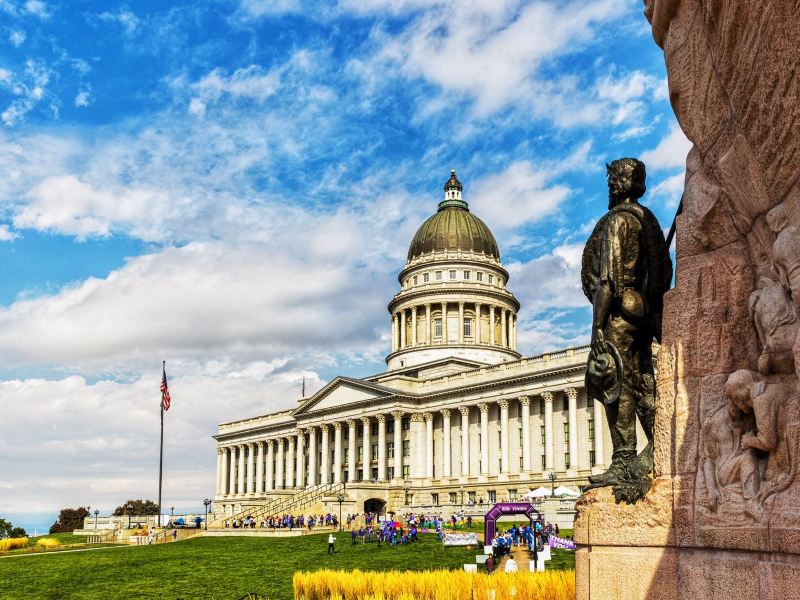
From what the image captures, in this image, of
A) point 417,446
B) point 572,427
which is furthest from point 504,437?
point 417,446

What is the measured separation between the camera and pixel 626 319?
28.2ft

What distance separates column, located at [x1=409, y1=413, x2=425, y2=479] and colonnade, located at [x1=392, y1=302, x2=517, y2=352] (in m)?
16.1

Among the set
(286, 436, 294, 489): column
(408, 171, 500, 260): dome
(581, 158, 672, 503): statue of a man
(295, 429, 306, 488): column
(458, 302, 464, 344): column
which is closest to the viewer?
(581, 158, 672, 503): statue of a man

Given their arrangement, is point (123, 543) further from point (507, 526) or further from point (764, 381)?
point (764, 381)

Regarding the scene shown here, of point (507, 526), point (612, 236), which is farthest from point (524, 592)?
point (507, 526)

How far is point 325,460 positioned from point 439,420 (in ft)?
54.8

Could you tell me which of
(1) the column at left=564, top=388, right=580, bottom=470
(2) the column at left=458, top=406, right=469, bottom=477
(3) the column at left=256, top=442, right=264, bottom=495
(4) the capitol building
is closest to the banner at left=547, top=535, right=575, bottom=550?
(4) the capitol building

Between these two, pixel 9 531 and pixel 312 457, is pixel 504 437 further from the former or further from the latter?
pixel 9 531

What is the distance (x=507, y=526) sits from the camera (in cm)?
5119

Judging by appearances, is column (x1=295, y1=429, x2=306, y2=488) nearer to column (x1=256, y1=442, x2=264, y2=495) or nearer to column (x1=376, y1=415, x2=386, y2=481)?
column (x1=256, y1=442, x2=264, y2=495)

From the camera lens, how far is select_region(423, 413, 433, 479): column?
268ft

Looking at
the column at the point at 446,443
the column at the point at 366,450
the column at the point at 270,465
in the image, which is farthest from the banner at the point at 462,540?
the column at the point at 270,465

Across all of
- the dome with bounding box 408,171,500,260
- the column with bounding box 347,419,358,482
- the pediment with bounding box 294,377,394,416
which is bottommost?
the column with bounding box 347,419,358,482

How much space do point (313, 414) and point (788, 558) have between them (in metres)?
90.3
